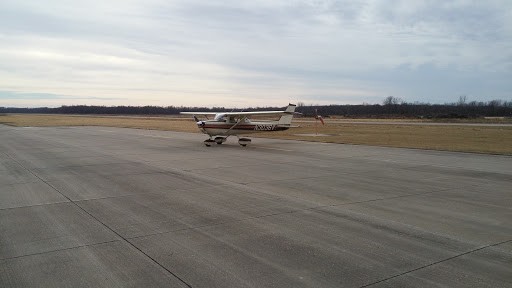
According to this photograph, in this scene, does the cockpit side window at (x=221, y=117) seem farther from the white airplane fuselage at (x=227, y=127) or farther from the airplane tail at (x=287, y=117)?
the airplane tail at (x=287, y=117)

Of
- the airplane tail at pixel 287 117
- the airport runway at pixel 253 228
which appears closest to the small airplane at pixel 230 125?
the airplane tail at pixel 287 117

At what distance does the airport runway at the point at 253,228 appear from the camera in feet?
15.8

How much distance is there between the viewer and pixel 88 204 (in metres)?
8.40

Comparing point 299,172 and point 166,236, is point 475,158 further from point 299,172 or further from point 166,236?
point 166,236

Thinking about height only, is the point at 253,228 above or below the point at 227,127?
below

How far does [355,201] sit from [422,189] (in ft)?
9.01

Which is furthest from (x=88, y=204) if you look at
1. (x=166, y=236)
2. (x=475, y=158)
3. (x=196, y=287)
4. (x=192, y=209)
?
(x=475, y=158)

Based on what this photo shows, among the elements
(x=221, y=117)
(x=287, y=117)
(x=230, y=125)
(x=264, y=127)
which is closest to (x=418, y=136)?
(x=287, y=117)

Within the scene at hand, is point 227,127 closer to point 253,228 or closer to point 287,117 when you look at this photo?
point 287,117

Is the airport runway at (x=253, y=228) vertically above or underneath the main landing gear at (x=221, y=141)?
underneath

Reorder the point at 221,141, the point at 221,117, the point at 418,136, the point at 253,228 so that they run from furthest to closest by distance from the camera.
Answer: the point at 418,136 < the point at 221,117 < the point at 221,141 < the point at 253,228

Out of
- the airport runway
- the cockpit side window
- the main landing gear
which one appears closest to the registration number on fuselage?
the main landing gear

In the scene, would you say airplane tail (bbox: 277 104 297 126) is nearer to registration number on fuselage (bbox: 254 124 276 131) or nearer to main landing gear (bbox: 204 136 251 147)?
registration number on fuselage (bbox: 254 124 276 131)

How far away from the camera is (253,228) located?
22.1 ft
